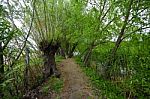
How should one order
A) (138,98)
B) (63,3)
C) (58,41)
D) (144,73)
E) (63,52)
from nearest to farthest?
(144,73), (138,98), (58,41), (63,3), (63,52)

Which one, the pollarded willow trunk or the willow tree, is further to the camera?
the pollarded willow trunk

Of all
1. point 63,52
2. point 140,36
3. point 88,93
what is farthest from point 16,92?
point 63,52

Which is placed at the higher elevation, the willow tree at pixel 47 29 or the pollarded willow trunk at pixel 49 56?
the willow tree at pixel 47 29

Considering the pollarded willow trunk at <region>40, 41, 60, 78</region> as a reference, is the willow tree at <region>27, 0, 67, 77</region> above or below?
above

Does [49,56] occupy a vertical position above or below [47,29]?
below

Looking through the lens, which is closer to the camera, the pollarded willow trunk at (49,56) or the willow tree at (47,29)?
the willow tree at (47,29)

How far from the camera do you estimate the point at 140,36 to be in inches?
554

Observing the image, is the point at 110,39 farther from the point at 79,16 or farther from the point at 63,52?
the point at 63,52

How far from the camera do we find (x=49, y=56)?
54.9ft

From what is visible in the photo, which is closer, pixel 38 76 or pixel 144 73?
pixel 144 73

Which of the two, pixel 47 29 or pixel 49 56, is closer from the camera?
pixel 47 29

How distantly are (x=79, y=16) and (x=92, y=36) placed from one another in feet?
7.96

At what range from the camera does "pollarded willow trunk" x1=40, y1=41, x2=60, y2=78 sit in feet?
52.9

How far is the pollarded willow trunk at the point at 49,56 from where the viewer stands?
16111mm
